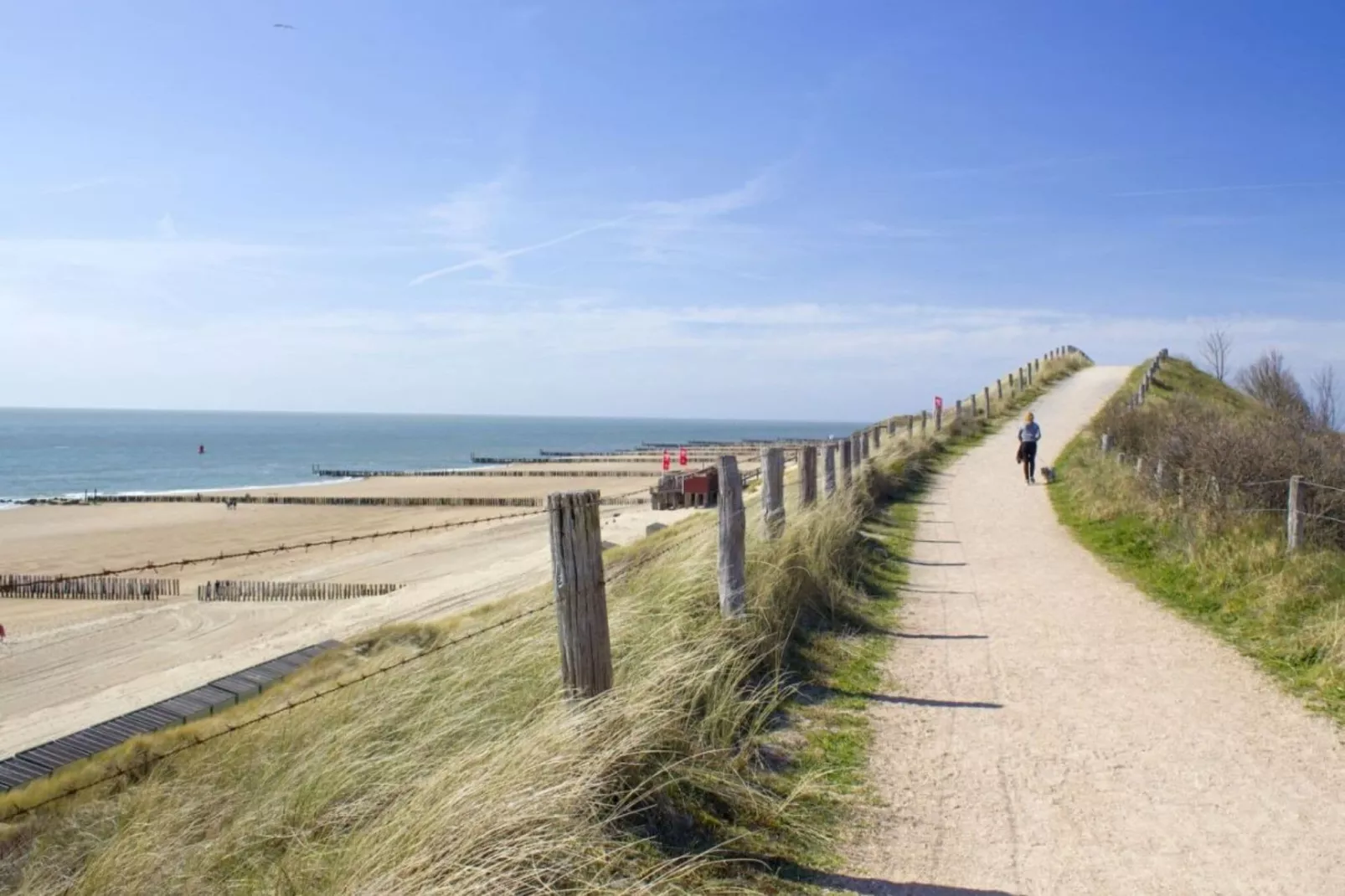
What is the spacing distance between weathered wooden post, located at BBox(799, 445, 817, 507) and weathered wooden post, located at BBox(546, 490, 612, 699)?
21.9 feet

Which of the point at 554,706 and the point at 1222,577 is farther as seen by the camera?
the point at 1222,577

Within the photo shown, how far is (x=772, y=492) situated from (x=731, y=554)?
6.55 feet

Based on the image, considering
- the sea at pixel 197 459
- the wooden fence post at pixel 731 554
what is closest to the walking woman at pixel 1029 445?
the wooden fence post at pixel 731 554

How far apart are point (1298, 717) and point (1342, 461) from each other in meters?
7.30

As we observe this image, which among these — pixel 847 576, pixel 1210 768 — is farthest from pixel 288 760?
pixel 847 576

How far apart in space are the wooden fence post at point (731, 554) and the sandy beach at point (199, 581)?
7.78 m

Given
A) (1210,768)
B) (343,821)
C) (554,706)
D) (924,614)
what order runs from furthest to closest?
1. (924,614)
2. (1210,768)
3. (554,706)
4. (343,821)

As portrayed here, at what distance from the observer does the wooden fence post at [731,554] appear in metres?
6.94

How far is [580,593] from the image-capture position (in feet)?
14.7

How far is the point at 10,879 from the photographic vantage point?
4.17 meters

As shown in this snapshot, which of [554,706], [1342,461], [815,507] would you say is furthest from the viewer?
[1342,461]

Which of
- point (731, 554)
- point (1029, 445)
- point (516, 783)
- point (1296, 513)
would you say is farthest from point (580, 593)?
point (1029, 445)

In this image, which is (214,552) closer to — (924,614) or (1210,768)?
(924,614)

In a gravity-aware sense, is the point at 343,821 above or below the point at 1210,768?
above
